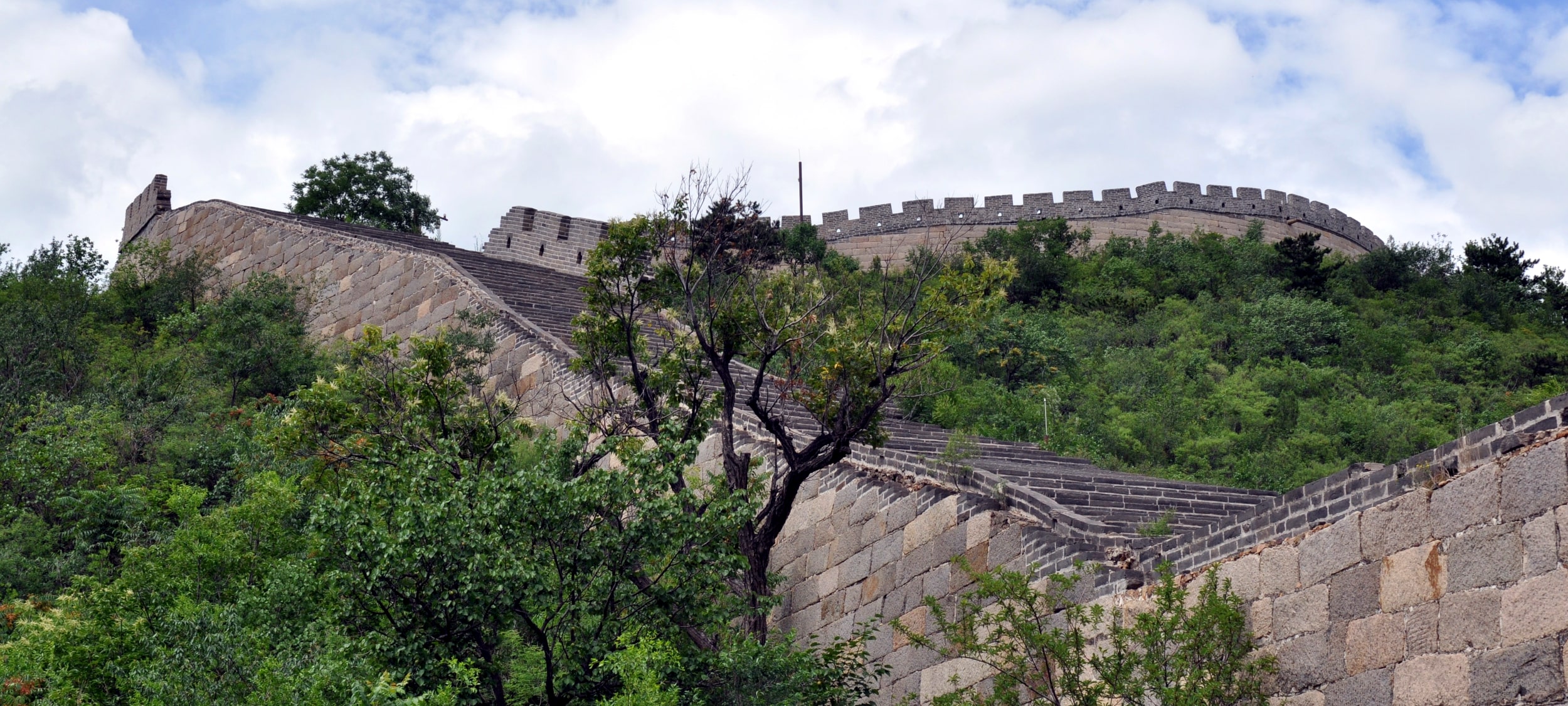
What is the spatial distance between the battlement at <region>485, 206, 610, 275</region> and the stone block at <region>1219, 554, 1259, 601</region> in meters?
19.8

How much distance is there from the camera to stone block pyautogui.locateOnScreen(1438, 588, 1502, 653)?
7.62m

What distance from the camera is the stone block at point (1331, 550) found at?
8594 millimetres

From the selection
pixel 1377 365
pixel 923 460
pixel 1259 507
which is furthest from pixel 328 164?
pixel 1259 507

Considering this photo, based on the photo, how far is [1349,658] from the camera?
8.45m

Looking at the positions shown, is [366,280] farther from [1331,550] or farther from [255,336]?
[1331,550]

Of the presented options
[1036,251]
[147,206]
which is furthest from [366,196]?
[1036,251]

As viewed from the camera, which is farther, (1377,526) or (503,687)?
(503,687)

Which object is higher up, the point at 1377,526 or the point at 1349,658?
the point at 1377,526

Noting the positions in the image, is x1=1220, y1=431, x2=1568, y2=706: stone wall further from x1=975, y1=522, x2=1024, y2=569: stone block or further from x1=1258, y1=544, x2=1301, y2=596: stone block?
x1=975, y1=522, x2=1024, y2=569: stone block

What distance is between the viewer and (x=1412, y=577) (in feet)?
26.8

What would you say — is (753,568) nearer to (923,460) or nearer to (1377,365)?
(923,460)

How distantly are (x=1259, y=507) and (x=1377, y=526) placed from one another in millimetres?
1000

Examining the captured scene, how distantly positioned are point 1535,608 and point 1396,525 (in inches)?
40.0

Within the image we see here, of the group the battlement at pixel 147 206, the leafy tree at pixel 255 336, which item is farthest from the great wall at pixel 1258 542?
the battlement at pixel 147 206
